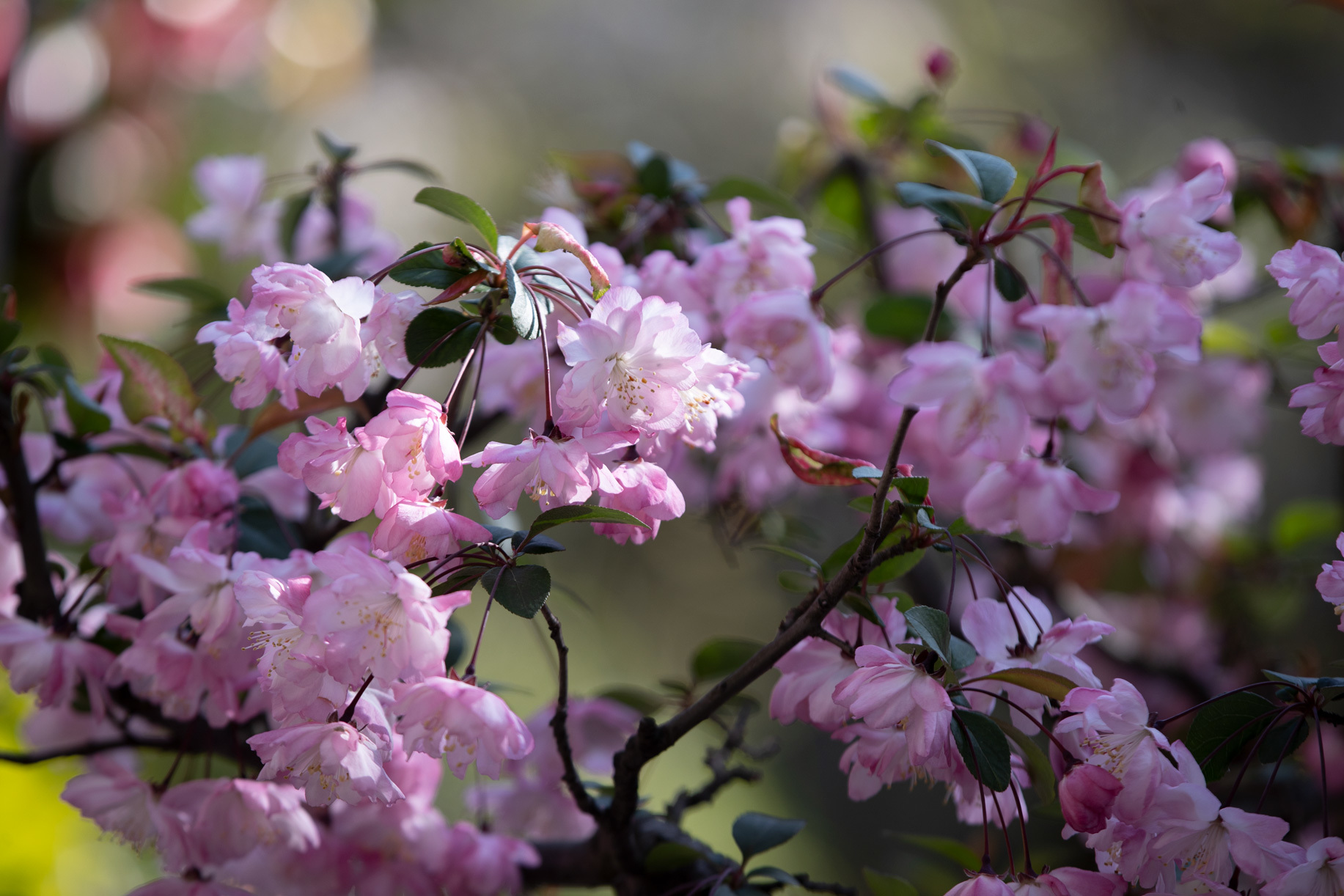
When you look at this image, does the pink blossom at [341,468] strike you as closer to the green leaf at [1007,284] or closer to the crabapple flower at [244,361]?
the crabapple flower at [244,361]

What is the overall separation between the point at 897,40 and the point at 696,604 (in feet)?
6.24

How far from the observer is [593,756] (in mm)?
740

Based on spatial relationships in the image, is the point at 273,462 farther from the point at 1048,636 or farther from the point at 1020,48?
the point at 1020,48

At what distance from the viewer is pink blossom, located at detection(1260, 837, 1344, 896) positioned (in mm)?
416

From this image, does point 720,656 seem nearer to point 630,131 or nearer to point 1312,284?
point 1312,284

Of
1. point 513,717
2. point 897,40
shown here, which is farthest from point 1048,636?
point 897,40

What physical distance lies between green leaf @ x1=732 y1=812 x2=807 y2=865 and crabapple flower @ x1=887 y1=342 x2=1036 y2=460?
275 millimetres

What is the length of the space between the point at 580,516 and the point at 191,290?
0.44 metres

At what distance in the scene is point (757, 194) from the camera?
72 centimetres

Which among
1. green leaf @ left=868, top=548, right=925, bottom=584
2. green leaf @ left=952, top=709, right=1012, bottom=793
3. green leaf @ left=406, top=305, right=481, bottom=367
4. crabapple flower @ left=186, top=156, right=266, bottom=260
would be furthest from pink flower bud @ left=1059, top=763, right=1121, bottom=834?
crabapple flower @ left=186, top=156, right=266, bottom=260

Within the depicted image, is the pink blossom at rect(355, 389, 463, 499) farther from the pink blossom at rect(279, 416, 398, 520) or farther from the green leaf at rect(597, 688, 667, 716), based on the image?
the green leaf at rect(597, 688, 667, 716)

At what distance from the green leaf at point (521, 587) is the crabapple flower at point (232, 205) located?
0.56m

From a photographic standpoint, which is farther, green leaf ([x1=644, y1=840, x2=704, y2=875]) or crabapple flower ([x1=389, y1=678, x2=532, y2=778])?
green leaf ([x1=644, y1=840, x2=704, y2=875])

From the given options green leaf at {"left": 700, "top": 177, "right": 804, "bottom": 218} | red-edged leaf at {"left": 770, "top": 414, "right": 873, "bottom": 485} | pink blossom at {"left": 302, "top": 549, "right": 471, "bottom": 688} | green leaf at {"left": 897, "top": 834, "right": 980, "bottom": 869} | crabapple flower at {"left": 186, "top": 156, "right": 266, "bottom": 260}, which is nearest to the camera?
pink blossom at {"left": 302, "top": 549, "right": 471, "bottom": 688}
